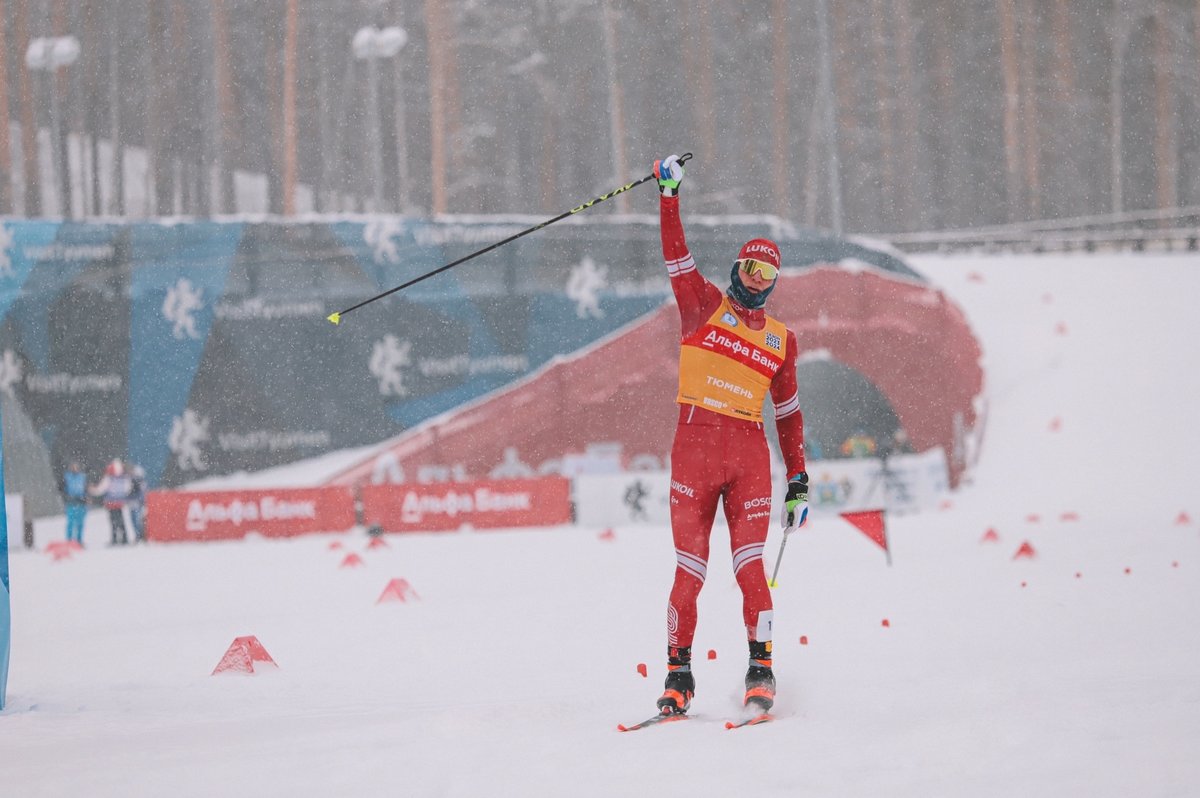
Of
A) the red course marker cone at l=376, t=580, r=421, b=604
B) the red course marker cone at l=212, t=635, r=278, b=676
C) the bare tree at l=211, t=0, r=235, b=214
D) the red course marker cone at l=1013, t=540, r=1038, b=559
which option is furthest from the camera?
the bare tree at l=211, t=0, r=235, b=214

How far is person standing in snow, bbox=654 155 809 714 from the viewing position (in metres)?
6.44

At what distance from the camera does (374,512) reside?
19.6 m

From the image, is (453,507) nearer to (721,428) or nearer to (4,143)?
(721,428)

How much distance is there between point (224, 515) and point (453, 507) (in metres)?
3.57

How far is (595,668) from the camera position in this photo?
25.7 ft

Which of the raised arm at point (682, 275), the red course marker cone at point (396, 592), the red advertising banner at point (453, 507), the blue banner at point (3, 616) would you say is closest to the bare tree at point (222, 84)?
the red advertising banner at point (453, 507)

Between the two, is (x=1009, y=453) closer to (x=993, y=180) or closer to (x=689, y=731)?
(x=689, y=731)

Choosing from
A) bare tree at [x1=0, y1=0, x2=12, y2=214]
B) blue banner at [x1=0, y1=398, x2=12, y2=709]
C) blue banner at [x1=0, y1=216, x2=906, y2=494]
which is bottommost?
blue banner at [x1=0, y1=398, x2=12, y2=709]

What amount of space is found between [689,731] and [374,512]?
1448 cm

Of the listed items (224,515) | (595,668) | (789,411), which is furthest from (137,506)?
(789,411)

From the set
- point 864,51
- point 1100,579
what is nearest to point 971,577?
point 1100,579

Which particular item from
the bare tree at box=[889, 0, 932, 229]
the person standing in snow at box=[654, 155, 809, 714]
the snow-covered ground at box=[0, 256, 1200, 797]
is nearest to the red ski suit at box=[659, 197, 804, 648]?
the person standing in snow at box=[654, 155, 809, 714]

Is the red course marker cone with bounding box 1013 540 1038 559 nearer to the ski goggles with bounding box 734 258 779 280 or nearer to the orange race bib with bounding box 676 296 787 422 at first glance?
the orange race bib with bounding box 676 296 787 422

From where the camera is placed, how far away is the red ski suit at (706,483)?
6.46 meters
